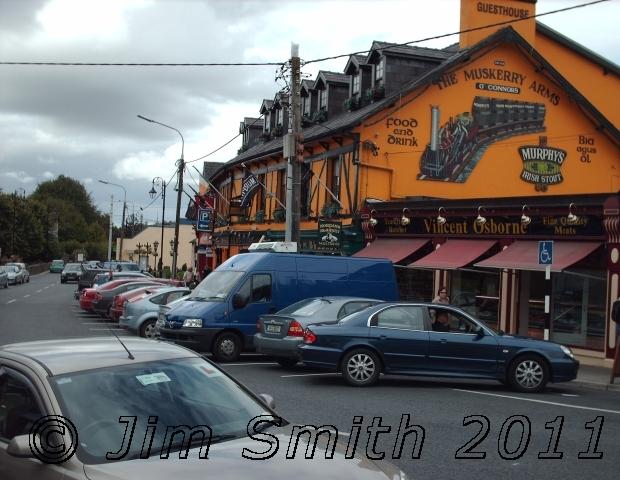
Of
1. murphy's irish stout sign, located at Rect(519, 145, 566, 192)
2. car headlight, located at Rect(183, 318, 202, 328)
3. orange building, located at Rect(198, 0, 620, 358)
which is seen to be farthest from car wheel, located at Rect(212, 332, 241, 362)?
murphy's irish stout sign, located at Rect(519, 145, 566, 192)

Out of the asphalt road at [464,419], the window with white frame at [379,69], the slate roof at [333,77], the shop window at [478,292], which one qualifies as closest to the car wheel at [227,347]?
the asphalt road at [464,419]

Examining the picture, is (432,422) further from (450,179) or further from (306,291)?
(450,179)

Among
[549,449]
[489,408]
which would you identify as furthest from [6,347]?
[489,408]

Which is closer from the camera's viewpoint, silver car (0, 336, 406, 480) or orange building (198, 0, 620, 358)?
silver car (0, 336, 406, 480)

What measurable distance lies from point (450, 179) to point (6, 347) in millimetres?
26420

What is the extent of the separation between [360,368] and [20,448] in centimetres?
983

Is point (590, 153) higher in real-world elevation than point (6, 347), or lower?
higher

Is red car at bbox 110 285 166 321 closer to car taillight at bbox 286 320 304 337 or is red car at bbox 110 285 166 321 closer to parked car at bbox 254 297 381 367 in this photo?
parked car at bbox 254 297 381 367

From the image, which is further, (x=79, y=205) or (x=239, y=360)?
(x=79, y=205)

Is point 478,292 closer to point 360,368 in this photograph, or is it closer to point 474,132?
point 474,132

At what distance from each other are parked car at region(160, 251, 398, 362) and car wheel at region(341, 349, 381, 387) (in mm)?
4239

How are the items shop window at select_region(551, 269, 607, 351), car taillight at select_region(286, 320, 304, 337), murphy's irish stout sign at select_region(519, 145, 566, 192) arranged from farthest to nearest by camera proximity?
murphy's irish stout sign at select_region(519, 145, 566, 192) < shop window at select_region(551, 269, 607, 351) < car taillight at select_region(286, 320, 304, 337)

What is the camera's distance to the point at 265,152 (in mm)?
37000

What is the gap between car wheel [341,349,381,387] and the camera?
14.0 metres
